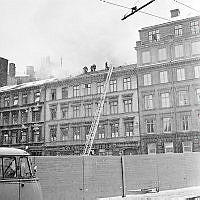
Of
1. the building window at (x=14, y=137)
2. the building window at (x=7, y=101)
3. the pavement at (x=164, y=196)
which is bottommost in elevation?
the pavement at (x=164, y=196)

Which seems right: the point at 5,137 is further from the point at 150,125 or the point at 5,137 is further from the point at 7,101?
the point at 150,125

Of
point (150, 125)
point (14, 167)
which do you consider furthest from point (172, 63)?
point (14, 167)

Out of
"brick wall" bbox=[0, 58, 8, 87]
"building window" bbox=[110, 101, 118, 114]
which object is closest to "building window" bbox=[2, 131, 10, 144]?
"brick wall" bbox=[0, 58, 8, 87]

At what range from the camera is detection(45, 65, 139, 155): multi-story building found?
135 feet

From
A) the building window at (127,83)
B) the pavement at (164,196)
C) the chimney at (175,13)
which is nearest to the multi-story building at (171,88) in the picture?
Answer: the building window at (127,83)

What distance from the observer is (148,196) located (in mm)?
16031

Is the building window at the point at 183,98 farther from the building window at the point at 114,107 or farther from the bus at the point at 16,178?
the bus at the point at 16,178

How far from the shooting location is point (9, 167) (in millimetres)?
9227

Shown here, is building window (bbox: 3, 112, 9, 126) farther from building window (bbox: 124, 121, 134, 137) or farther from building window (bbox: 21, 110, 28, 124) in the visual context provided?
building window (bbox: 124, 121, 134, 137)

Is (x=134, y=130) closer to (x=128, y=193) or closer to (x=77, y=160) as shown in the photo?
(x=128, y=193)

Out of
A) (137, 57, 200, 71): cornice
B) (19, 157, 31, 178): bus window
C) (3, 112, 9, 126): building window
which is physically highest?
(137, 57, 200, 71): cornice

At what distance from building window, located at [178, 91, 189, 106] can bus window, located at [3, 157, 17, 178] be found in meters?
31.6

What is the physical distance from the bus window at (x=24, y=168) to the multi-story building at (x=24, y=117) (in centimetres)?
3749

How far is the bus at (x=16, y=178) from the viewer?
29.1 feet
